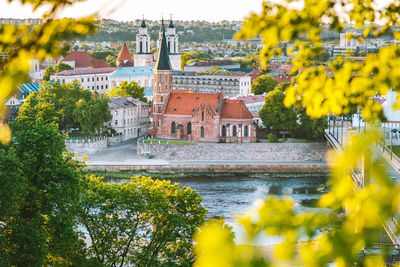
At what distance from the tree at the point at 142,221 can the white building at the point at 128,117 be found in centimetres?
2613

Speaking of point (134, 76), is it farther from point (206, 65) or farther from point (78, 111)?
point (78, 111)

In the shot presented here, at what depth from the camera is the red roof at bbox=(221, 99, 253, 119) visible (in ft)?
124

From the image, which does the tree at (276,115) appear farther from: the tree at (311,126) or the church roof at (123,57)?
the church roof at (123,57)

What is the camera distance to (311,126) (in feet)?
123

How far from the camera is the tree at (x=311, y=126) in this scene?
1468 inches

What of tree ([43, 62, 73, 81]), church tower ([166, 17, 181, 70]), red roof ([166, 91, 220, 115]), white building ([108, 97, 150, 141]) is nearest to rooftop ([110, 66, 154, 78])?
church tower ([166, 17, 181, 70])

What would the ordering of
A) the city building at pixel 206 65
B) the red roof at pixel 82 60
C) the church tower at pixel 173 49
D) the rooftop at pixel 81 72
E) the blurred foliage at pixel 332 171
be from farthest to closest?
the city building at pixel 206 65
the red roof at pixel 82 60
the church tower at pixel 173 49
the rooftop at pixel 81 72
the blurred foliage at pixel 332 171

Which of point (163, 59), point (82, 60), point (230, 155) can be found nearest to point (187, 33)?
point (82, 60)

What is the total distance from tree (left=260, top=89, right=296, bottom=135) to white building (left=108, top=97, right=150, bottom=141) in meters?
8.16

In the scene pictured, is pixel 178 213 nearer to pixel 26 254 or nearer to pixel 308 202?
pixel 26 254

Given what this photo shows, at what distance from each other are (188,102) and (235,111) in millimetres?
2794

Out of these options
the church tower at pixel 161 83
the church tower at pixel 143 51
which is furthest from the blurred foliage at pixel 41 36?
the church tower at pixel 143 51

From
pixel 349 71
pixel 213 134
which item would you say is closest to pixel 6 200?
pixel 349 71

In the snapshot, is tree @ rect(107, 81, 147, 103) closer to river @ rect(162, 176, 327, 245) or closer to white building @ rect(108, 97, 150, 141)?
white building @ rect(108, 97, 150, 141)
